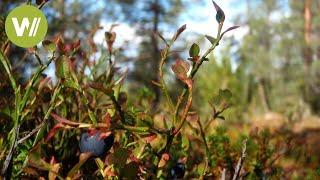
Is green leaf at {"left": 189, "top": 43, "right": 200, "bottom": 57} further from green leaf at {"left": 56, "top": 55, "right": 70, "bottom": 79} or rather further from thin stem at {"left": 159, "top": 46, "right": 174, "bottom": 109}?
green leaf at {"left": 56, "top": 55, "right": 70, "bottom": 79}

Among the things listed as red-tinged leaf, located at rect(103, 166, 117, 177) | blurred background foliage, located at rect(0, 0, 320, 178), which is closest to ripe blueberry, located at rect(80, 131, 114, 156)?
red-tinged leaf, located at rect(103, 166, 117, 177)

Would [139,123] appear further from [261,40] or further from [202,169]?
[261,40]

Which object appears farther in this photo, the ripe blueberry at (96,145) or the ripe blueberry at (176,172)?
the ripe blueberry at (176,172)

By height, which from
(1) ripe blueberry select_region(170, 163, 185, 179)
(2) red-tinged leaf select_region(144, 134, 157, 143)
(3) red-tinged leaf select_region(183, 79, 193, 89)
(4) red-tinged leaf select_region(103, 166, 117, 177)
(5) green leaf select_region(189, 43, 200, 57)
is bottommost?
(1) ripe blueberry select_region(170, 163, 185, 179)

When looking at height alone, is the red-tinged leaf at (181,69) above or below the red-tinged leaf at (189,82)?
above

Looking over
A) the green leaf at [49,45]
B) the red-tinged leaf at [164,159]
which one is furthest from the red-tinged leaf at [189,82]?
the green leaf at [49,45]

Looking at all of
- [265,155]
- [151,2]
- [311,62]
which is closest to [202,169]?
[265,155]

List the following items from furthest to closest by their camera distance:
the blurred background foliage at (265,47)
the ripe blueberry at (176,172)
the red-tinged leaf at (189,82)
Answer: the blurred background foliage at (265,47)
the ripe blueberry at (176,172)
the red-tinged leaf at (189,82)

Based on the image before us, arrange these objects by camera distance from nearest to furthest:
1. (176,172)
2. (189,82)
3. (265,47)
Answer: (189,82)
(176,172)
(265,47)

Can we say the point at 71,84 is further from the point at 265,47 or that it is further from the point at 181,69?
the point at 265,47

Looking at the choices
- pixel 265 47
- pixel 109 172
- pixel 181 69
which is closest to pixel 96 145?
pixel 109 172

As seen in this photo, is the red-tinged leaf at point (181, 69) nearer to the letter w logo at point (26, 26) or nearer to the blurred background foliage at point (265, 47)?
the letter w logo at point (26, 26)
